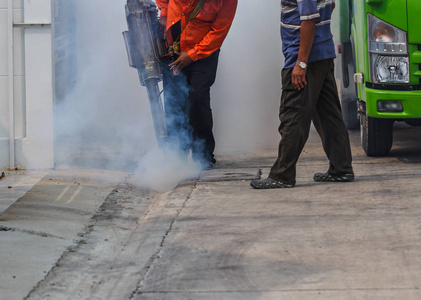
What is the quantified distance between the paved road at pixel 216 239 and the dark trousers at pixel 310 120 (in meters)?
0.18

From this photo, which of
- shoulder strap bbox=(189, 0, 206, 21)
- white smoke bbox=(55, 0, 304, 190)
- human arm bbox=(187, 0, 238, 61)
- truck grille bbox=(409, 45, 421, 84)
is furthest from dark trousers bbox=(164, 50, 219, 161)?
truck grille bbox=(409, 45, 421, 84)

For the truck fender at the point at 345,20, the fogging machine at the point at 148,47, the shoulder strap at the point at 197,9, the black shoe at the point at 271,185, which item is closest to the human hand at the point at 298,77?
the black shoe at the point at 271,185

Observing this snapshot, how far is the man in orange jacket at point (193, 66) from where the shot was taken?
664 centimetres

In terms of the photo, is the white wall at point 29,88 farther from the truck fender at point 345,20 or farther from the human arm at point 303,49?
the truck fender at point 345,20

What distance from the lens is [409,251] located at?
420 centimetres

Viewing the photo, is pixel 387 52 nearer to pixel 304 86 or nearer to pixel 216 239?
pixel 304 86

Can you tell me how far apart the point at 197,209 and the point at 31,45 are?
7.64 feet

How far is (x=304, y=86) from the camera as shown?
575 cm

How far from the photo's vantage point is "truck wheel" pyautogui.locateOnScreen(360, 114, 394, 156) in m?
7.19

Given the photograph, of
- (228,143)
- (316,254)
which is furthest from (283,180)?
(228,143)

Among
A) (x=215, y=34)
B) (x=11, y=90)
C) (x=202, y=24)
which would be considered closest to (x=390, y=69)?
(x=215, y=34)

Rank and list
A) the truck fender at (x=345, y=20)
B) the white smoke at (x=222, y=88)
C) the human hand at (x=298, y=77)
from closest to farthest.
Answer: the human hand at (x=298, y=77), the truck fender at (x=345, y=20), the white smoke at (x=222, y=88)

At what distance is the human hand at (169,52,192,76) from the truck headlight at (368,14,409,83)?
1.50m

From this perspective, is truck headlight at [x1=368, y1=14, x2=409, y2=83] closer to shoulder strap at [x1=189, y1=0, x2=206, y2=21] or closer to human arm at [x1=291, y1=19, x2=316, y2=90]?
human arm at [x1=291, y1=19, x2=316, y2=90]
